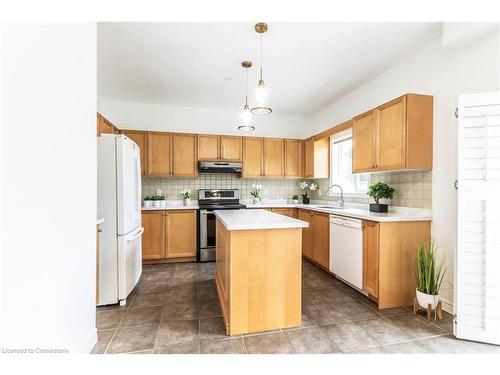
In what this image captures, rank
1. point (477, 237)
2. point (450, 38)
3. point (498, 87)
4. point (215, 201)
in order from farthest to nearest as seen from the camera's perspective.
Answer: point (215, 201), point (450, 38), point (498, 87), point (477, 237)

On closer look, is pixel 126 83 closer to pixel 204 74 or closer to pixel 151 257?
pixel 204 74

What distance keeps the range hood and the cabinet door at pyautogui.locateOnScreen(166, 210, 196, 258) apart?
32.5 inches

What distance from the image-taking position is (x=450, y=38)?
6.59ft

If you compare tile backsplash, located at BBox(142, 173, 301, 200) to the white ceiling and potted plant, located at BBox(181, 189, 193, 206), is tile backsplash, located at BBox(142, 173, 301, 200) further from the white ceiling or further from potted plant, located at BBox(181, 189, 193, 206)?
the white ceiling

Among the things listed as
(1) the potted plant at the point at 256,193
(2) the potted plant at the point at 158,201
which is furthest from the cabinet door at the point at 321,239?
(2) the potted plant at the point at 158,201

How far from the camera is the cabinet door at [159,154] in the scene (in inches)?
156

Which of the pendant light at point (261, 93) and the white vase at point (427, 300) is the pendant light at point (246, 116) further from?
the white vase at point (427, 300)

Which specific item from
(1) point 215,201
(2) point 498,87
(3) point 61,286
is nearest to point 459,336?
(2) point 498,87

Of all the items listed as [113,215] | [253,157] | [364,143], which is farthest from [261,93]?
[253,157]

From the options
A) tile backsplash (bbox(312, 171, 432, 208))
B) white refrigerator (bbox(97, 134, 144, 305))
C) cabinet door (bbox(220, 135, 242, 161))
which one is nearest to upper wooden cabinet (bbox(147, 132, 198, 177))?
cabinet door (bbox(220, 135, 242, 161))

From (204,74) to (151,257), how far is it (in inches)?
114

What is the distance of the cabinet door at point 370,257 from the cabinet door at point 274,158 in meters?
2.33

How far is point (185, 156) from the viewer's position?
4113 millimetres
